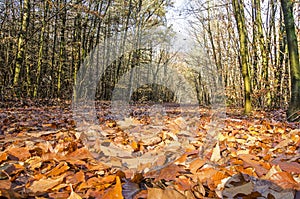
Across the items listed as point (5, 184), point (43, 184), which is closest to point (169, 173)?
point (43, 184)

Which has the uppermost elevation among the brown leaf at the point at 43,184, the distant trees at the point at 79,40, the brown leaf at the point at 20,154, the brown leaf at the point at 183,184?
the distant trees at the point at 79,40

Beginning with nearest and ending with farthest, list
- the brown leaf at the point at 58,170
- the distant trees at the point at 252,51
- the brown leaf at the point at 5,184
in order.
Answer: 1. the brown leaf at the point at 5,184
2. the brown leaf at the point at 58,170
3. the distant trees at the point at 252,51

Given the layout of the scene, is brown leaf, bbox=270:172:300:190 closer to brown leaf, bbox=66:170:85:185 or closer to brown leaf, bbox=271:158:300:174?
brown leaf, bbox=271:158:300:174

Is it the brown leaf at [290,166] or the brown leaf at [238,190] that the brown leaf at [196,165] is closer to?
the brown leaf at [238,190]

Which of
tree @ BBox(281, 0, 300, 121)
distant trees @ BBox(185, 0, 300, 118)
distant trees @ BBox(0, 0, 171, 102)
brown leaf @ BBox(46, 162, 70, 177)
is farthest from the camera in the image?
distant trees @ BBox(0, 0, 171, 102)

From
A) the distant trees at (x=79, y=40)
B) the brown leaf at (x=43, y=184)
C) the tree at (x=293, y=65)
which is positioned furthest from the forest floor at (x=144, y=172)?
the distant trees at (x=79, y=40)

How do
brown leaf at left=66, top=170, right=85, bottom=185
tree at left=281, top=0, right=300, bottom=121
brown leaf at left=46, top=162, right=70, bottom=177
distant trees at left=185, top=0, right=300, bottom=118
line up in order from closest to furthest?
brown leaf at left=66, top=170, right=85, bottom=185 → brown leaf at left=46, top=162, right=70, bottom=177 → tree at left=281, top=0, right=300, bottom=121 → distant trees at left=185, top=0, right=300, bottom=118

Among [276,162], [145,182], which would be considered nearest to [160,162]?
[145,182]

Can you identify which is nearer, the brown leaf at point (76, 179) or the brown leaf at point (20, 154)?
the brown leaf at point (76, 179)

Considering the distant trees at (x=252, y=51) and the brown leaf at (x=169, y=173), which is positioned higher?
the distant trees at (x=252, y=51)

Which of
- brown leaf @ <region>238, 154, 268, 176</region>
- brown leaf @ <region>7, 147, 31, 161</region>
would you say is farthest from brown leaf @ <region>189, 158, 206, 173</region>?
brown leaf @ <region>7, 147, 31, 161</region>

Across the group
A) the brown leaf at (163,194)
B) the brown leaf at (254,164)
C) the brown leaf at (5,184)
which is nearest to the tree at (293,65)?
the brown leaf at (254,164)

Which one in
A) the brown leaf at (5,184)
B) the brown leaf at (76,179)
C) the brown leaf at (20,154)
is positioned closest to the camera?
the brown leaf at (5,184)

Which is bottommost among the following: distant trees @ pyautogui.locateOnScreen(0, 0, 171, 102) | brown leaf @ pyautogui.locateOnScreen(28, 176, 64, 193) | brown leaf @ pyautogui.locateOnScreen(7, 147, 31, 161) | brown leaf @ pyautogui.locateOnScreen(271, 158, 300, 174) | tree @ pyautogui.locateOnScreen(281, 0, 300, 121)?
brown leaf @ pyautogui.locateOnScreen(28, 176, 64, 193)
